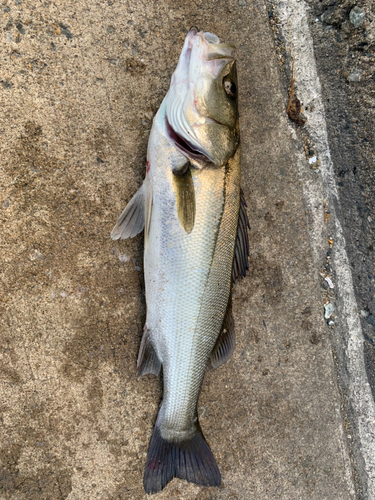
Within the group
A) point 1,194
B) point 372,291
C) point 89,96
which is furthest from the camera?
point 372,291

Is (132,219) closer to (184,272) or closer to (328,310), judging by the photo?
(184,272)

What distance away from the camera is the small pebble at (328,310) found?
235cm

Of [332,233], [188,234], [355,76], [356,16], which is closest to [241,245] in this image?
[188,234]

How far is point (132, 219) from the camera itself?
197 centimetres

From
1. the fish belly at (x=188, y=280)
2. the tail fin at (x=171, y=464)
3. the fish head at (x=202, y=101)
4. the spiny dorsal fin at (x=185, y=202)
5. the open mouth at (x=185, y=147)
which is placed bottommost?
the tail fin at (x=171, y=464)

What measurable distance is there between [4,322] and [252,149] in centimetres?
176

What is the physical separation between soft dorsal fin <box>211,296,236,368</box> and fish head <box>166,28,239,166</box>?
2.81 ft

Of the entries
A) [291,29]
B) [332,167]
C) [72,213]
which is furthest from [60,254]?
[291,29]

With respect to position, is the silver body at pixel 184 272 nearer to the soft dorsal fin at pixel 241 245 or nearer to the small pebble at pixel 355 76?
the soft dorsal fin at pixel 241 245

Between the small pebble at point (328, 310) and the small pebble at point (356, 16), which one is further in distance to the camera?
the small pebble at point (328, 310)

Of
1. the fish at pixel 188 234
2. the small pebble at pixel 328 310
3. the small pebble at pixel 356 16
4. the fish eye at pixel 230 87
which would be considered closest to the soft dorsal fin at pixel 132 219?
the fish at pixel 188 234

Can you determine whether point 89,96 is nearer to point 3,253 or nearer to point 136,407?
point 3,253

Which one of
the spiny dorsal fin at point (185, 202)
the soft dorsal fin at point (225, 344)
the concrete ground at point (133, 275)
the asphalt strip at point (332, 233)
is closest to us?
the spiny dorsal fin at point (185, 202)

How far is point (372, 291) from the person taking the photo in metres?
2.24
